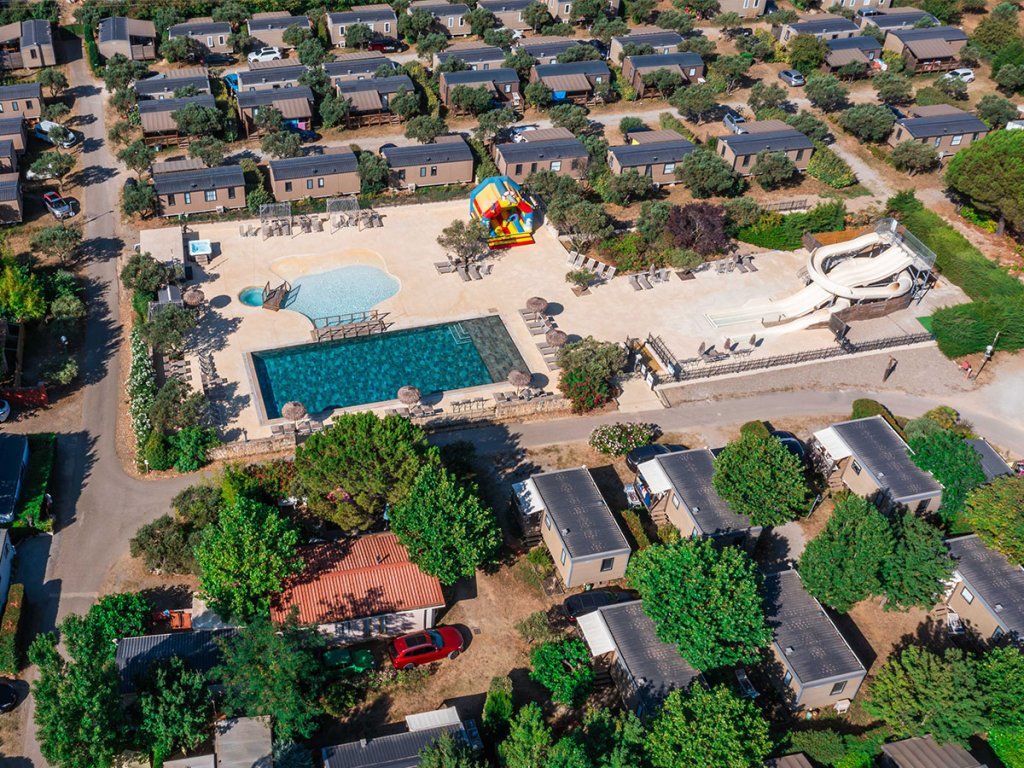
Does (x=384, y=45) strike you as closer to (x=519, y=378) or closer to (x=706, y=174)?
(x=706, y=174)

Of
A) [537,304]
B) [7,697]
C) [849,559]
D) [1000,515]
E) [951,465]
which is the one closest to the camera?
[7,697]

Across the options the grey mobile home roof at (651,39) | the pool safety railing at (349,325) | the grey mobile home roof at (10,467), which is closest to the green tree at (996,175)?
the grey mobile home roof at (651,39)

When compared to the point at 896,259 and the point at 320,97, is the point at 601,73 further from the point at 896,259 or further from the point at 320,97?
the point at 896,259

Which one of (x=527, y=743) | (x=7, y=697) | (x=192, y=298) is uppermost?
(x=192, y=298)

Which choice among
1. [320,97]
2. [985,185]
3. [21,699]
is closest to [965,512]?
[985,185]

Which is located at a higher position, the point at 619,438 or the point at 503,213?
the point at 503,213

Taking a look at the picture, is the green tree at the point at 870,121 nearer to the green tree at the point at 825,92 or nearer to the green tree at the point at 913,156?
the green tree at the point at 913,156

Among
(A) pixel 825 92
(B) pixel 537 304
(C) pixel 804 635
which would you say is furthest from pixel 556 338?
(A) pixel 825 92

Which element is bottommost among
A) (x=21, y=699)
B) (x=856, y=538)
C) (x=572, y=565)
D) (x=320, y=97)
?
(x=21, y=699)
